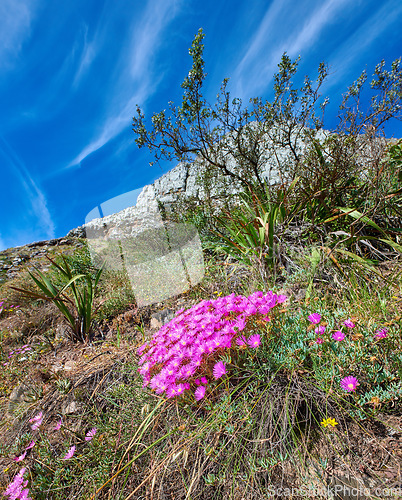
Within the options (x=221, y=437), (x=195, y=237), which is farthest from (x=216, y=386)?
(x=195, y=237)

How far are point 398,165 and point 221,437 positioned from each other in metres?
3.23

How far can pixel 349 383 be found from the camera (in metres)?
1.01

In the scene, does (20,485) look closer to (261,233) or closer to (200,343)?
(200,343)

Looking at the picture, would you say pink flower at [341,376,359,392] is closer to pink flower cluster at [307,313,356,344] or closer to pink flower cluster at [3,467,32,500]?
pink flower cluster at [307,313,356,344]

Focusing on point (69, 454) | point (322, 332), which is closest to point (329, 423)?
point (322, 332)

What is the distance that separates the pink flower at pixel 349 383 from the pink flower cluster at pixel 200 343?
0.36m

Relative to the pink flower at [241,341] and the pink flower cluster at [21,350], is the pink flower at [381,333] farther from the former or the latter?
the pink flower cluster at [21,350]

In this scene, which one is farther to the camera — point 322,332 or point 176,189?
point 176,189

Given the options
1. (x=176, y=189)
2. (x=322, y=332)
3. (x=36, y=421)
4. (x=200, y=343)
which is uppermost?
(x=176, y=189)

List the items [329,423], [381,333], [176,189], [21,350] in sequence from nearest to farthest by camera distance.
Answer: [329,423] < [381,333] < [21,350] < [176,189]

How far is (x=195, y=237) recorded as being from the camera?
5.09 meters

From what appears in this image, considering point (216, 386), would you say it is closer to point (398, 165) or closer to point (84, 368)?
point (84, 368)

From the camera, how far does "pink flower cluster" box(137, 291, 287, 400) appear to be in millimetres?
1182

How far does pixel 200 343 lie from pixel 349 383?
2.10 ft
